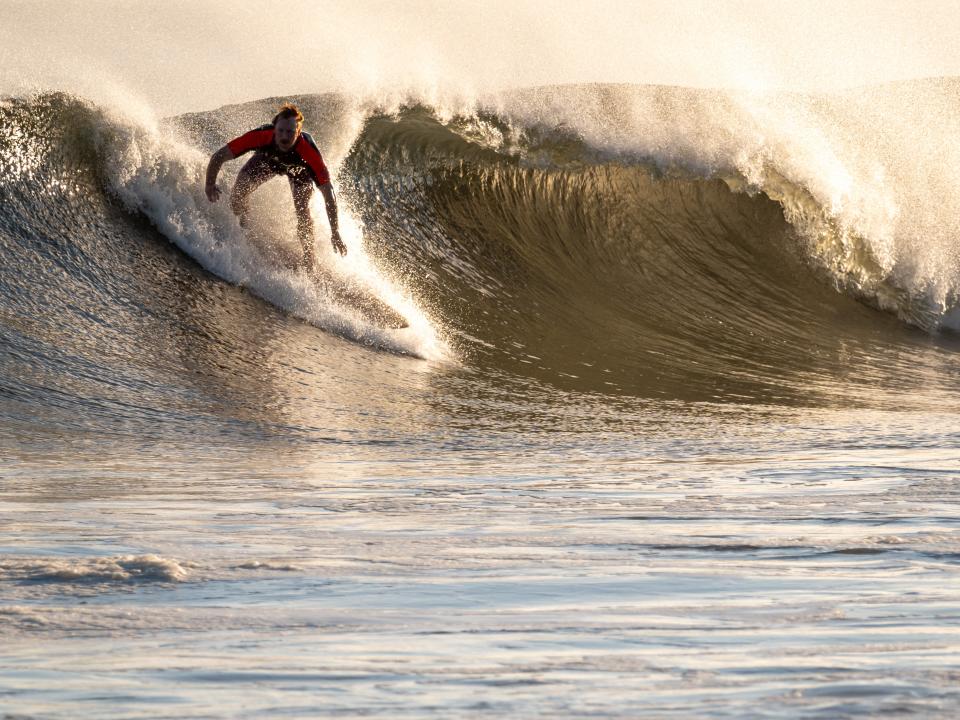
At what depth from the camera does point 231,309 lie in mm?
8242

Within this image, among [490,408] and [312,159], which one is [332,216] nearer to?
[312,159]

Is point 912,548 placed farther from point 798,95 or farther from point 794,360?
point 798,95

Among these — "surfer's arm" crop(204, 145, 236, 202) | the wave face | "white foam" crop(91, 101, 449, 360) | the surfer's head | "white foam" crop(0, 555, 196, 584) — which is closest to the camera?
"white foam" crop(0, 555, 196, 584)

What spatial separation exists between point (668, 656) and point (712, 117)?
12.5 m

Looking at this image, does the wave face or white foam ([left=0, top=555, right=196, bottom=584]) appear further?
the wave face

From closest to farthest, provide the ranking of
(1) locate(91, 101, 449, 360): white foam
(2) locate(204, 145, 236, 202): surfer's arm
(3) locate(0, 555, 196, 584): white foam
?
(3) locate(0, 555, 196, 584): white foam, (1) locate(91, 101, 449, 360): white foam, (2) locate(204, 145, 236, 202): surfer's arm

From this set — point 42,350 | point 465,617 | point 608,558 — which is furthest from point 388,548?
point 42,350

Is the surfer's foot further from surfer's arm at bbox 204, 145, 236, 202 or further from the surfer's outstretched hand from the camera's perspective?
surfer's arm at bbox 204, 145, 236, 202

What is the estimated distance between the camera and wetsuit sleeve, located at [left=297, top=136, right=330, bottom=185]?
8922 mm

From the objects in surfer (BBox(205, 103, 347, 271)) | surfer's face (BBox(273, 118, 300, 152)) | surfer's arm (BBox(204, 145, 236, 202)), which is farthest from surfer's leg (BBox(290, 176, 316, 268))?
surfer's arm (BBox(204, 145, 236, 202))

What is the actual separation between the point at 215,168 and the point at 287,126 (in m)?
0.63

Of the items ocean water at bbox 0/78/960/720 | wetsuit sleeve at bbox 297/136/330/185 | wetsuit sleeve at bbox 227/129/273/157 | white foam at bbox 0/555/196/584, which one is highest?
wetsuit sleeve at bbox 227/129/273/157

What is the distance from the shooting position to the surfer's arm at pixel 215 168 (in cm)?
891

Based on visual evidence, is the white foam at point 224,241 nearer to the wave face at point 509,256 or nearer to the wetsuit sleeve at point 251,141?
the wave face at point 509,256
